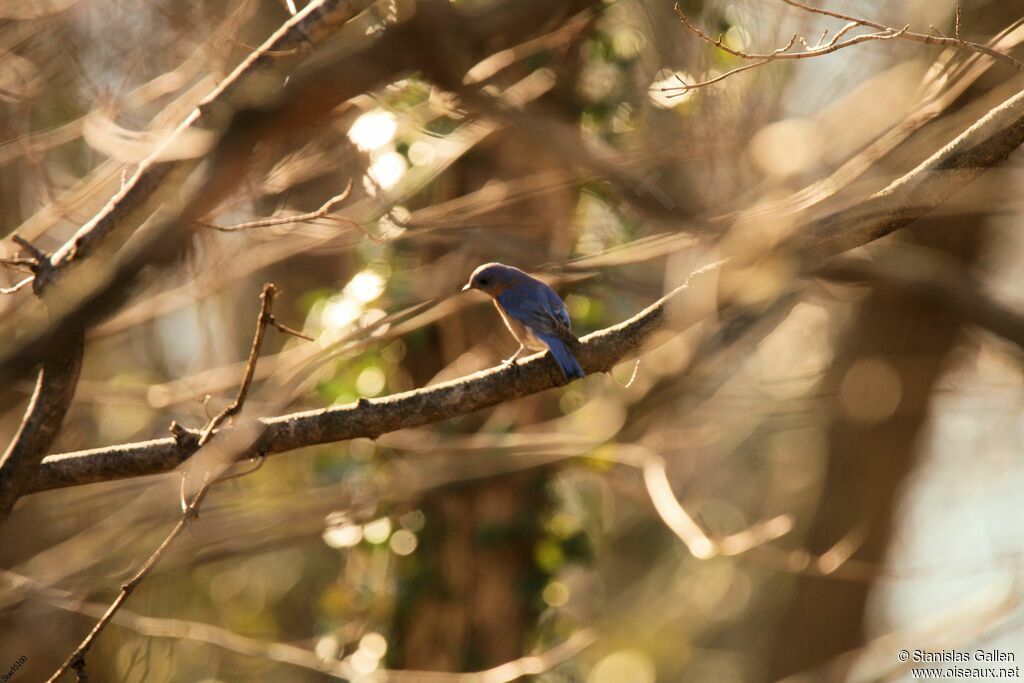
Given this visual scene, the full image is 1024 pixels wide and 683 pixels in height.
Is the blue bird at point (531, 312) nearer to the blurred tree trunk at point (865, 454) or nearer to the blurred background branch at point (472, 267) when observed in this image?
the blurred background branch at point (472, 267)

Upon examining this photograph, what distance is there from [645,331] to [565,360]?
1.03 feet

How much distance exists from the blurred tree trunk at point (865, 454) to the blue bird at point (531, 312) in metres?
3.21

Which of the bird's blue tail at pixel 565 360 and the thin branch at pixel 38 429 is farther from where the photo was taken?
the bird's blue tail at pixel 565 360

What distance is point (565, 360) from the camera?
322cm

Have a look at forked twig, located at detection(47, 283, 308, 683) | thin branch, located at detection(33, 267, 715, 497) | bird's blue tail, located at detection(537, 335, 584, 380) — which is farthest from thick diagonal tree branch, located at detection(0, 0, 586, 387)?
bird's blue tail, located at detection(537, 335, 584, 380)

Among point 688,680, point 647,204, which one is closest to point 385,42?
point 647,204

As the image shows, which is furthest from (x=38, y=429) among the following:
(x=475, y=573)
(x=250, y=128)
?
(x=475, y=573)

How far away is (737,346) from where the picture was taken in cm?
564

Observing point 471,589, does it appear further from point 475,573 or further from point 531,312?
point 531,312

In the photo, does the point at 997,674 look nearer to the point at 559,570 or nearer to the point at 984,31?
the point at 559,570

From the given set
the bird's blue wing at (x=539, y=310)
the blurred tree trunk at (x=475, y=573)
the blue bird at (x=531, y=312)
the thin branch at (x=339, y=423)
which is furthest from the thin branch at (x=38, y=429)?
the blurred tree trunk at (x=475, y=573)

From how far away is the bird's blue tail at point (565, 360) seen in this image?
10.4 ft

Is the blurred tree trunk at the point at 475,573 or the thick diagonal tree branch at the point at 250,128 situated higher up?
the thick diagonal tree branch at the point at 250,128

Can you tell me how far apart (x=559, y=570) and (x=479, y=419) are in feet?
3.26
